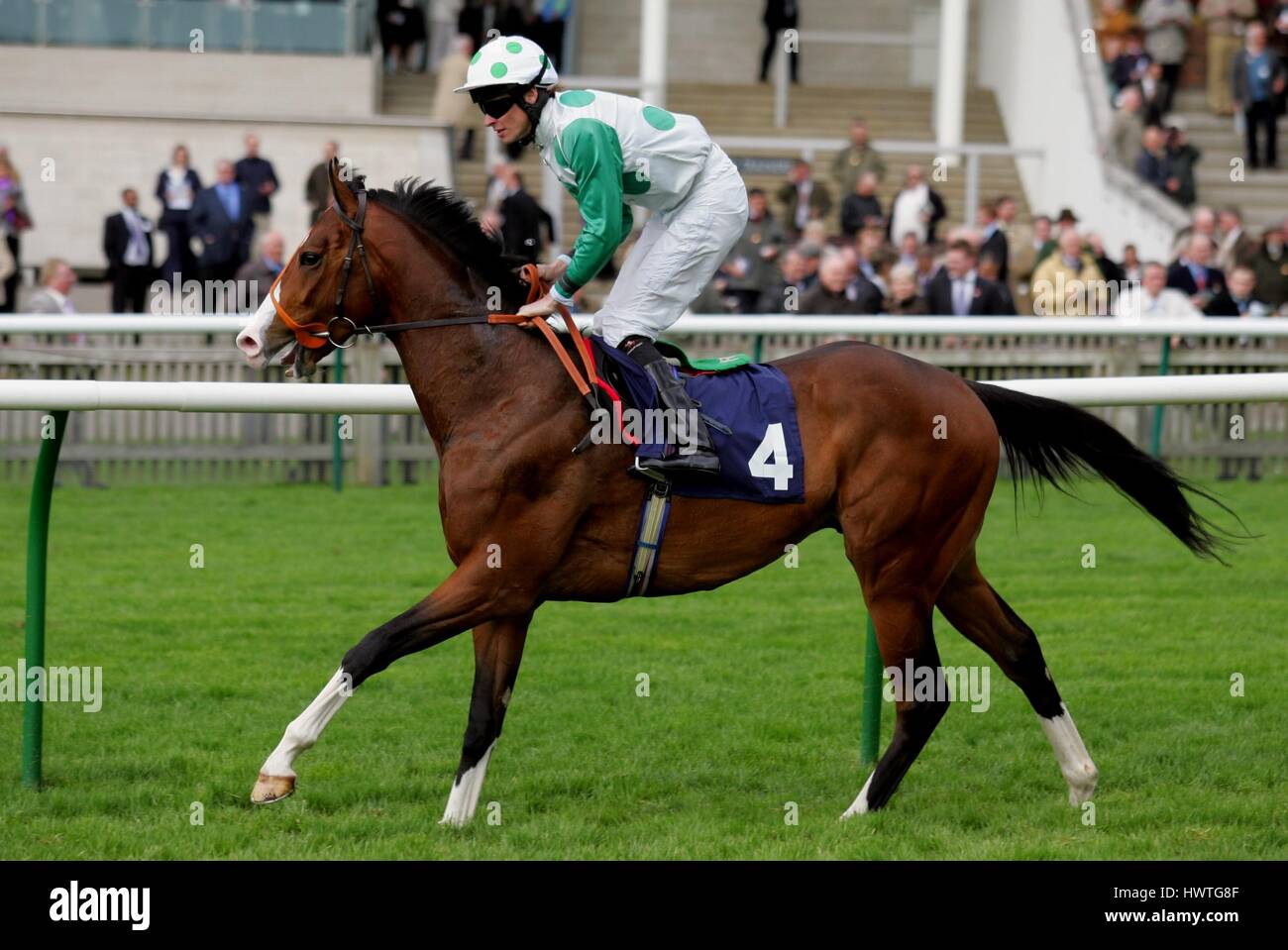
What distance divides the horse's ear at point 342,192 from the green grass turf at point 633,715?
1.65 m

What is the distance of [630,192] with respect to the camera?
5.27 m

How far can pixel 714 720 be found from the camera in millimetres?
6348

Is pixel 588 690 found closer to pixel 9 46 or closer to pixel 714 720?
pixel 714 720

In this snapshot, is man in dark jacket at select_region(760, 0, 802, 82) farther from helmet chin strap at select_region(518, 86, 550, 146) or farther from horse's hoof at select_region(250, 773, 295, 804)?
horse's hoof at select_region(250, 773, 295, 804)

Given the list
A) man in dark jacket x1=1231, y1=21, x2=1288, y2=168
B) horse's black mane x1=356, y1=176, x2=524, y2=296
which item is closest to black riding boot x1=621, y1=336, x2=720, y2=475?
horse's black mane x1=356, y1=176, x2=524, y2=296

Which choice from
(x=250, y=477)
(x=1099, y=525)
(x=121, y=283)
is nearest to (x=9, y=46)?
(x=121, y=283)

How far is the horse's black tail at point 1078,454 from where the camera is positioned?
5.48 metres

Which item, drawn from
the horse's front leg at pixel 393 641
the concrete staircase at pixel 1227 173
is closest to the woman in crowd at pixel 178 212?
the concrete staircase at pixel 1227 173

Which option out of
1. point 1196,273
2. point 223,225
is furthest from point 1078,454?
point 223,225

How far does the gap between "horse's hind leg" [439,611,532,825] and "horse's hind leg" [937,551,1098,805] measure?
1.29 meters

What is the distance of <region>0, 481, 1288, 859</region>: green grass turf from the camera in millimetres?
4926

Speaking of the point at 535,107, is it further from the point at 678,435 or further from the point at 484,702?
the point at 484,702

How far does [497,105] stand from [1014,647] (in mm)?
2142

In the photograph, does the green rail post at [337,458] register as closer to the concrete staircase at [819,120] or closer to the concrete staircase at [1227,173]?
the concrete staircase at [819,120]
